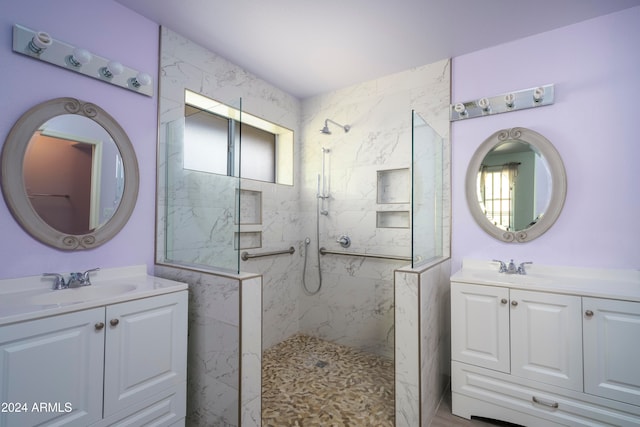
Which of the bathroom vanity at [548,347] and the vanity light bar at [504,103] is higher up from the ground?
the vanity light bar at [504,103]

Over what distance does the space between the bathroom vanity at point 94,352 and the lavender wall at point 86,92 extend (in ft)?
0.40

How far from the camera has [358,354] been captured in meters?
2.76

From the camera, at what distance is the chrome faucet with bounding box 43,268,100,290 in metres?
1.52

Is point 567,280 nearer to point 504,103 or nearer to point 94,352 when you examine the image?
point 504,103

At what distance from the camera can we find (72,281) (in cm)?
156

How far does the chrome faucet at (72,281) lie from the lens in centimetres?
152

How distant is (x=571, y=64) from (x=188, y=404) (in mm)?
3332

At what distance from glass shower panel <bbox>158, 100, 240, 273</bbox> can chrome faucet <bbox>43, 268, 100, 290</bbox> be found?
473mm

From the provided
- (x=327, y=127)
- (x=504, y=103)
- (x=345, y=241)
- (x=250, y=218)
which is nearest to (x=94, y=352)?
(x=250, y=218)

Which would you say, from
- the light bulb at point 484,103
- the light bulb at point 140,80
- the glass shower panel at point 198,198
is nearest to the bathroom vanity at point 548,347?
the light bulb at point 484,103

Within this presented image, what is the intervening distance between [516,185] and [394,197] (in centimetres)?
96

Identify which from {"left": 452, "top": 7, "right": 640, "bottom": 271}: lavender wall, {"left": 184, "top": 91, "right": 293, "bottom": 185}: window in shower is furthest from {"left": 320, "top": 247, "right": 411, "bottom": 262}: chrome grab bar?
{"left": 184, "top": 91, "right": 293, "bottom": 185}: window in shower

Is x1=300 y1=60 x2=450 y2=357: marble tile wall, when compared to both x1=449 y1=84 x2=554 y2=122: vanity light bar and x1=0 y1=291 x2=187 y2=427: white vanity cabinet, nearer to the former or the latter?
x1=449 y1=84 x2=554 y2=122: vanity light bar

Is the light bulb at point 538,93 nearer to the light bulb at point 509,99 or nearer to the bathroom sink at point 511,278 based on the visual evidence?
the light bulb at point 509,99
